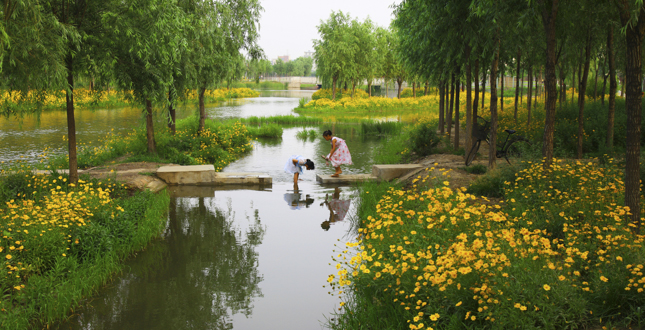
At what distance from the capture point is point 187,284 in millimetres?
6621


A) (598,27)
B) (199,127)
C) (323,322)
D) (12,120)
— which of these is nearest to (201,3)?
(199,127)

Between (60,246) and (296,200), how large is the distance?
227 inches

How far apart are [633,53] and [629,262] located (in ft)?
8.73

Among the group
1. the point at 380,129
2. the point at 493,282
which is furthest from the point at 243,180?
the point at 380,129

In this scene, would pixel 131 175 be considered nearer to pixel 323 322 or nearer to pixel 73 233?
pixel 73 233

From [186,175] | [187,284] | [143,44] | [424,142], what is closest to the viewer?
[187,284]

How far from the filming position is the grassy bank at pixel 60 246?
5.57 m


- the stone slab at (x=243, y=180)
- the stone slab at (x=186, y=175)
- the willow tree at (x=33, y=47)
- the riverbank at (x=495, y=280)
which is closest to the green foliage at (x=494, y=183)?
the riverbank at (x=495, y=280)

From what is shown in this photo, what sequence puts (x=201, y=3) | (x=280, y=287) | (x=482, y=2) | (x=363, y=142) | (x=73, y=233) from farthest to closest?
1. (x=363, y=142)
2. (x=201, y=3)
3. (x=482, y=2)
4. (x=73, y=233)
5. (x=280, y=287)

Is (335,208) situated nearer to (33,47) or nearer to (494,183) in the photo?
(494,183)

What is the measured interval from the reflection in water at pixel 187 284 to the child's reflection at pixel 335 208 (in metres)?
1.39

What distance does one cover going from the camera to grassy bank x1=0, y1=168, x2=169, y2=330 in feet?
18.3

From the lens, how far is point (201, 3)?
16453 mm

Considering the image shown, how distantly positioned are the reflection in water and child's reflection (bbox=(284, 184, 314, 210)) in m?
1.73
